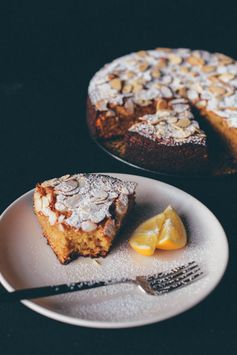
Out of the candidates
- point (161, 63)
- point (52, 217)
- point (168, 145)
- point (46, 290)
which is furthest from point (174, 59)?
point (46, 290)

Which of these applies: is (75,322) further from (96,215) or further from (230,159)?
(230,159)

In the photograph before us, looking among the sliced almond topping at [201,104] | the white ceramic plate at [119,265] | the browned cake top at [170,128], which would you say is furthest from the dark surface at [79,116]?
the sliced almond topping at [201,104]

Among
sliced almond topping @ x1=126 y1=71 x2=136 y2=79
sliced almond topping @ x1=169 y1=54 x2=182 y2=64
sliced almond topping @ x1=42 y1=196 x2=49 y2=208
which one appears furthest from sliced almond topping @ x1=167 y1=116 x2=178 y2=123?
sliced almond topping @ x1=42 y1=196 x2=49 y2=208

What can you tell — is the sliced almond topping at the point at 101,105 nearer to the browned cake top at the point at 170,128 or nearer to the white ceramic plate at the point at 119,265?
the browned cake top at the point at 170,128

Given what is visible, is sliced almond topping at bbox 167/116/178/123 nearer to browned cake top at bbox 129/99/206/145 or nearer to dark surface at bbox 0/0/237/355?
browned cake top at bbox 129/99/206/145

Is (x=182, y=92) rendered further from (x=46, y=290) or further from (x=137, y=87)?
(x=46, y=290)

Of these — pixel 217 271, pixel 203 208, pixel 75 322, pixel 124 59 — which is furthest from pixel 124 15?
pixel 75 322
